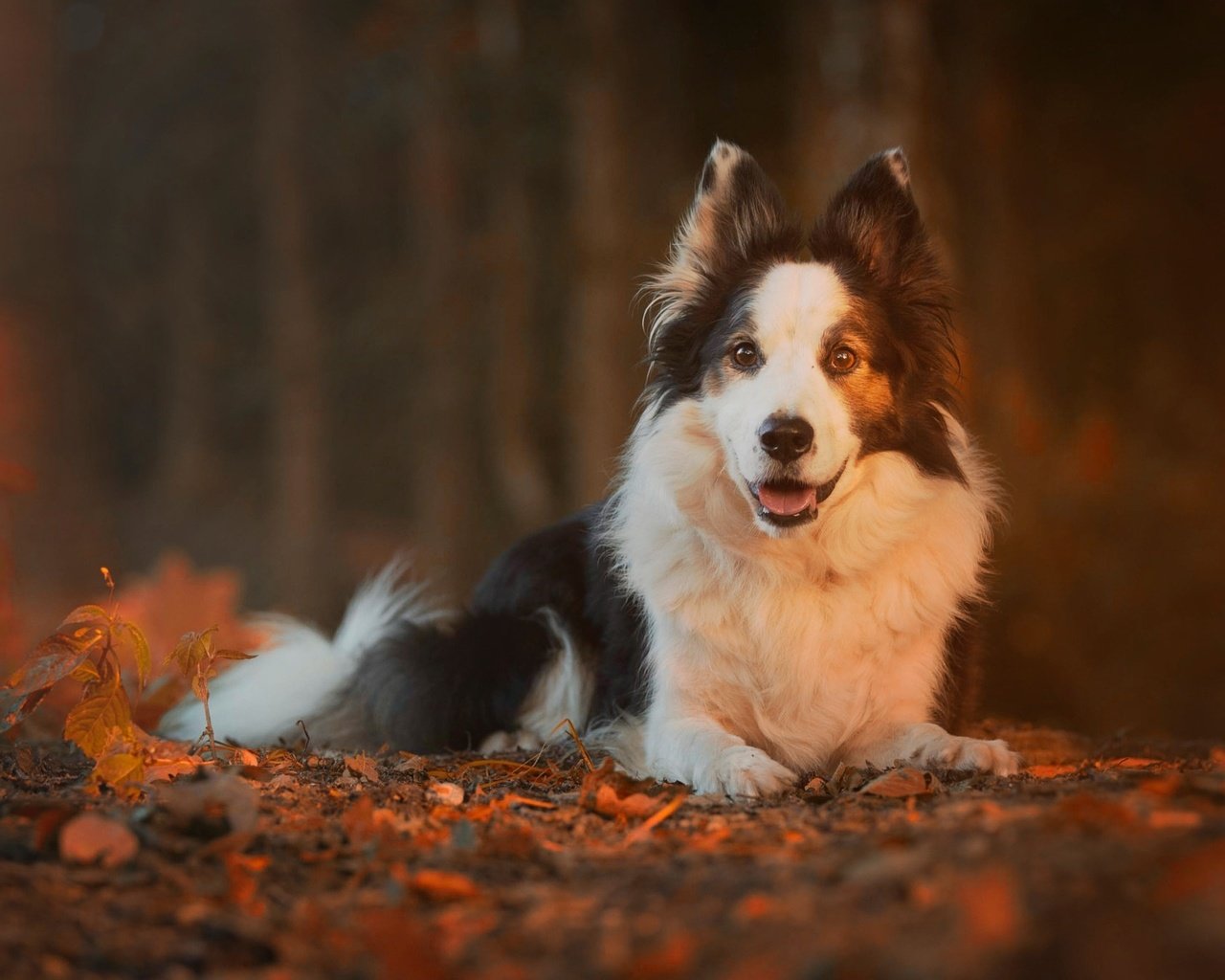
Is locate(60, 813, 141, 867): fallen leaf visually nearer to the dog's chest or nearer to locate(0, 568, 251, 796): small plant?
locate(0, 568, 251, 796): small plant

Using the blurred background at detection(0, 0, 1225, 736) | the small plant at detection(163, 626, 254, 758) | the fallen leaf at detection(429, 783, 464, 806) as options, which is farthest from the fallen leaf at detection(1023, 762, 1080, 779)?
the blurred background at detection(0, 0, 1225, 736)

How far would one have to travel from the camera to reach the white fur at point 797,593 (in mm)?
4434

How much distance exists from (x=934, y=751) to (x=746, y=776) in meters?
0.67

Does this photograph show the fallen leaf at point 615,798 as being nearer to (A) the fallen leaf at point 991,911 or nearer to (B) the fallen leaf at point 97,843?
(B) the fallen leaf at point 97,843

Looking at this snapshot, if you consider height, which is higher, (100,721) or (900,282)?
(900,282)

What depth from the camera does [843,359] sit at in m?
4.44

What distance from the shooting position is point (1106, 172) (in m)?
14.4

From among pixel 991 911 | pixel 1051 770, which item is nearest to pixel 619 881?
pixel 991 911

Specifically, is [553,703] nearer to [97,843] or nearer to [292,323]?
[97,843]

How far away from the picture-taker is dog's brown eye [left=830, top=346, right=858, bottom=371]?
4.42m

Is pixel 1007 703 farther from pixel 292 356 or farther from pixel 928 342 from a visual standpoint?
pixel 292 356

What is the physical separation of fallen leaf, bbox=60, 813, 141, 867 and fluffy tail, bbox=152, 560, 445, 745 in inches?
102

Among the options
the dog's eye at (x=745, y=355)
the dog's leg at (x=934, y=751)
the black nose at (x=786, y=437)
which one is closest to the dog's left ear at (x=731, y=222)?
the dog's eye at (x=745, y=355)

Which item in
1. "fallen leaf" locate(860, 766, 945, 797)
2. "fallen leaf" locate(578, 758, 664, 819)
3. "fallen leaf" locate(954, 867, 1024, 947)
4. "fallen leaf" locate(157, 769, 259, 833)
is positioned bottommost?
"fallen leaf" locate(860, 766, 945, 797)
